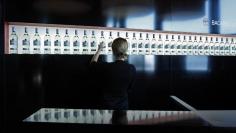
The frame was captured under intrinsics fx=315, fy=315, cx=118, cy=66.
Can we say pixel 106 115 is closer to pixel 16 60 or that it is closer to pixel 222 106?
pixel 16 60

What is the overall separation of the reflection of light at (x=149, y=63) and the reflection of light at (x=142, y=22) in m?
0.27

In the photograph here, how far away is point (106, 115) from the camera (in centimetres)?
139

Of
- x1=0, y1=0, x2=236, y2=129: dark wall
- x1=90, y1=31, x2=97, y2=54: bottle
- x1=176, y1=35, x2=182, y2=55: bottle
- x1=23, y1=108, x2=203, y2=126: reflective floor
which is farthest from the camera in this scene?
x1=176, y1=35, x2=182, y2=55: bottle

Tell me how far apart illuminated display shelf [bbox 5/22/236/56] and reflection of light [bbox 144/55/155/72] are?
0.10m

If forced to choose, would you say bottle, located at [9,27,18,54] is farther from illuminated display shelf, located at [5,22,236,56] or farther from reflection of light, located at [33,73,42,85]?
reflection of light, located at [33,73,42,85]

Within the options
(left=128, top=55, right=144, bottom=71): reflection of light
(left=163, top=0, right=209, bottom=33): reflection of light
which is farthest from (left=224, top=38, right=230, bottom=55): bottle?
(left=128, top=55, right=144, bottom=71): reflection of light

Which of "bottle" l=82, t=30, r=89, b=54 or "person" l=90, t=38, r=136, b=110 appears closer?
"person" l=90, t=38, r=136, b=110

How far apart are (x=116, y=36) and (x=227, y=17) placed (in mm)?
1047

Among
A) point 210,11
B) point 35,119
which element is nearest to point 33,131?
point 35,119

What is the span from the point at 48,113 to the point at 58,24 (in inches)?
54.1

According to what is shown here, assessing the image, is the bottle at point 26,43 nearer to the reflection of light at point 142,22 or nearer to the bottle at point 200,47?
the reflection of light at point 142,22

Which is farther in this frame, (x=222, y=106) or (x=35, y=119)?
(x=222, y=106)

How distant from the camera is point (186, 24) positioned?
2836 millimetres

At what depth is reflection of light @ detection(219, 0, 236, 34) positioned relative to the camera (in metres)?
2.88
